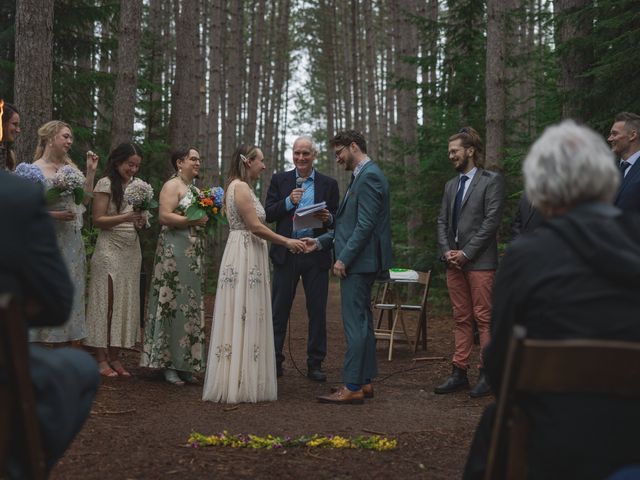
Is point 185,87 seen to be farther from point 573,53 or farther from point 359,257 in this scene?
point 359,257

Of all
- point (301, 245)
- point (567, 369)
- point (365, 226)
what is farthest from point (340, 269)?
point (567, 369)

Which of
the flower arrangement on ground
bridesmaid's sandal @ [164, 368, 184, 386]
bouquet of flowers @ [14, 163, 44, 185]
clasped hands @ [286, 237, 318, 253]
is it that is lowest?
the flower arrangement on ground

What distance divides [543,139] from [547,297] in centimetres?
62

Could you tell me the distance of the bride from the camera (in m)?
6.73

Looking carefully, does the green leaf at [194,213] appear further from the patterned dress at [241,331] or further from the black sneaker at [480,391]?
the black sneaker at [480,391]

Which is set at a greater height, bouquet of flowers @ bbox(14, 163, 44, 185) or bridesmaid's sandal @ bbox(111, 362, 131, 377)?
bouquet of flowers @ bbox(14, 163, 44, 185)

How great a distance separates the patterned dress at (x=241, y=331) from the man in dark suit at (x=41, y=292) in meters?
3.75

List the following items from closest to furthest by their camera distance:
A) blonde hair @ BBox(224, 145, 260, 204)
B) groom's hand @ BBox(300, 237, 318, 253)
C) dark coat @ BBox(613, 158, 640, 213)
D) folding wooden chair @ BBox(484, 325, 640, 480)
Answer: folding wooden chair @ BBox(484, 325, 640, 480) → dark coat @ BBox(613, 158, 640, 213) → blonde hair @ BBox(224, 145, 260, 204) → groom's hand @ BBox(300, 237, 318, 253)

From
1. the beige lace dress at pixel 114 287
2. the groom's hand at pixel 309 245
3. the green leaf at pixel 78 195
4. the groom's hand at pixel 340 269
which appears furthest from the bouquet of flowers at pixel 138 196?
the groom's hand at pixel 340 269

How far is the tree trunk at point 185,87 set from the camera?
517 inches

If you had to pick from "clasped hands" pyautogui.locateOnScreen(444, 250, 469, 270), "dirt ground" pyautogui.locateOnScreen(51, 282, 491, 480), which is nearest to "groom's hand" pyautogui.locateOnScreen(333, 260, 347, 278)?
"dirt ground" pyautogui.locateOnScreen(51, 282, 491, 480)

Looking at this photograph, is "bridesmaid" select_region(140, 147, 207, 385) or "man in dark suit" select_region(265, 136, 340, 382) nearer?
"bridesmaid" select_region(140, 147, 207, 385)

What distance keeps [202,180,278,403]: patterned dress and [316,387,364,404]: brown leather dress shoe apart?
54cm

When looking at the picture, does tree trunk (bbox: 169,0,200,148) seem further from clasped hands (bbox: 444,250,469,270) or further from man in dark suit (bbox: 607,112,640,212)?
man in dark suit (bbox: 607,112,640,212)
